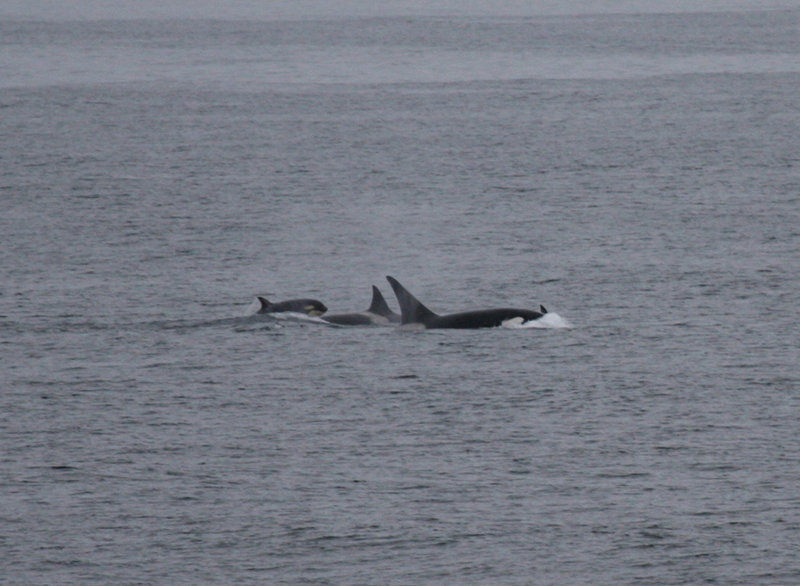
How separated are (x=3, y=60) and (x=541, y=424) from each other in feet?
217

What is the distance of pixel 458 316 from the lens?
25328 millimetres

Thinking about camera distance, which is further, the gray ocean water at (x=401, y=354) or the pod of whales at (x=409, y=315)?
the pod of whales at (x=409, y=315)

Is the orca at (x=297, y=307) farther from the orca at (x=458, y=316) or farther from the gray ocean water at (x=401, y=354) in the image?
the orca at (x=458, y=316)

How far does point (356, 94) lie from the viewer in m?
66.4

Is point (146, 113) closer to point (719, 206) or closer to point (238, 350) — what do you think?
point (719, 206)

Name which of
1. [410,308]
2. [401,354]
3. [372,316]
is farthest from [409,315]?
[401,354]

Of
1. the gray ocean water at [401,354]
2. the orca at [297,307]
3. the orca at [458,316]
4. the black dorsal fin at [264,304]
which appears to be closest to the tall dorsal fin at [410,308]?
the orca at [458,316]

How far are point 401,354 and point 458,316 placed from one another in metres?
1.78

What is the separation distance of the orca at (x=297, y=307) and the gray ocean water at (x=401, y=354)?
45 cm

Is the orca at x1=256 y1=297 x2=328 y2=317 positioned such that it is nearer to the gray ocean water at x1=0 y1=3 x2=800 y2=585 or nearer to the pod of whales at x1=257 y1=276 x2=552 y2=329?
the pod of whales at x1=257 y1=276 x2=552 y2=329

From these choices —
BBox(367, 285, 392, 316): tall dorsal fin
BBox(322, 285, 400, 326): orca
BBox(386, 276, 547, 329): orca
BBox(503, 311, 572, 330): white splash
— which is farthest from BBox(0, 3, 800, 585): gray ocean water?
BBox(367, 285, 392, 316): tall dorsal fin

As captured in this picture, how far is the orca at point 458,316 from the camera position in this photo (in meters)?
24.8

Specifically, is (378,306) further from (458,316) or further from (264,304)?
(264,304)

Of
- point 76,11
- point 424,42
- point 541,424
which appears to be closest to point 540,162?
point 541,424
